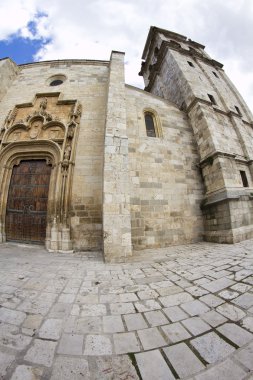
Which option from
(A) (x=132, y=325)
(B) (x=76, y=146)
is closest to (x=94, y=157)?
(B) (x=76, y=146)

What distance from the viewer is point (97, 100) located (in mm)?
7141

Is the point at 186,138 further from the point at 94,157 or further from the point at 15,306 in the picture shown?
the point at 15,306

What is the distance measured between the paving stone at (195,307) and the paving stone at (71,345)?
3.69 feet

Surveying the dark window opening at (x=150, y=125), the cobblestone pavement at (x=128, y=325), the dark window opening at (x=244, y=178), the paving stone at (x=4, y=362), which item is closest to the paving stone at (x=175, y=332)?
the cobblestone pavement at (x=128, y=325)

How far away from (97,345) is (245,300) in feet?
5.56

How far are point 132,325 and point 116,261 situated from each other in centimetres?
222

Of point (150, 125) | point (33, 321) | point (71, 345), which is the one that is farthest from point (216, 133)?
point (33, 321)

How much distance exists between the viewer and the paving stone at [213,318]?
4.84ft

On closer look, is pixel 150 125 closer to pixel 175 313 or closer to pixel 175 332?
pixel 175 313

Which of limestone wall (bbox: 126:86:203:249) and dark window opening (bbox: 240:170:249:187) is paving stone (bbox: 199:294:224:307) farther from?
dark window opening (bbox: 240:170:249:187)

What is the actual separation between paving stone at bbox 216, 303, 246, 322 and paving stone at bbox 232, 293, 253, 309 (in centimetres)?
10

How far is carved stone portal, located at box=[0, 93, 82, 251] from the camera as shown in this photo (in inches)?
201

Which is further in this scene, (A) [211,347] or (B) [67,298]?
(B) [67,298]

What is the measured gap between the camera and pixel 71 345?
1.27 metres
